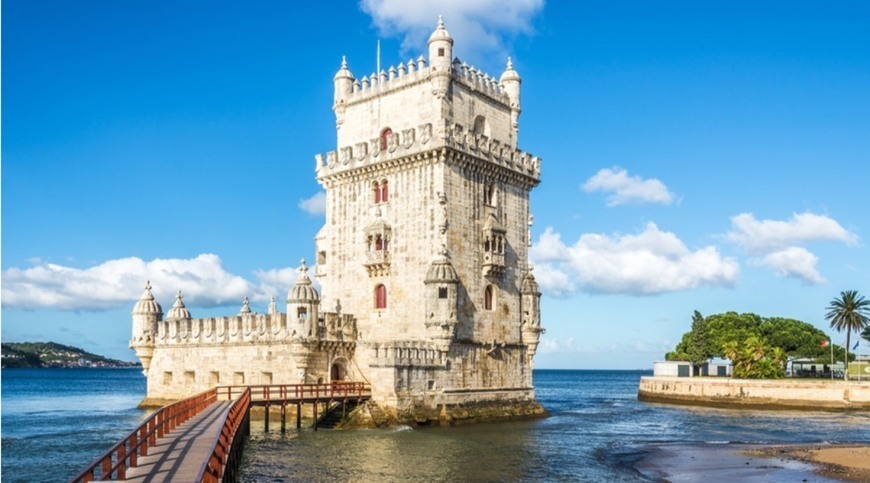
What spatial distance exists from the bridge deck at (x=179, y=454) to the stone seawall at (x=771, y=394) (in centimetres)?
5137

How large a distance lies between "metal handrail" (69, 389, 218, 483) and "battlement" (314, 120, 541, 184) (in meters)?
17.5

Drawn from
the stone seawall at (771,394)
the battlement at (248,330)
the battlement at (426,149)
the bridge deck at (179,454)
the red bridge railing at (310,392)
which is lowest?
the stone seawall at (771,394)

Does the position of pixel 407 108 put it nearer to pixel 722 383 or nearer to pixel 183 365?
pixel 183 365

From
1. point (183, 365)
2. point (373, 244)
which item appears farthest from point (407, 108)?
point (183, 365)

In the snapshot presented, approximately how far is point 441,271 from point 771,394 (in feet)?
120

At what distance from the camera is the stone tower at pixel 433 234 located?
155 ft

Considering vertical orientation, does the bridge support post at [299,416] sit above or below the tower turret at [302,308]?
below

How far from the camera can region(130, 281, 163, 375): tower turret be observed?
5988cm

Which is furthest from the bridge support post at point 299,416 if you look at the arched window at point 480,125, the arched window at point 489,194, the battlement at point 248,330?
the arched window at point 480,125

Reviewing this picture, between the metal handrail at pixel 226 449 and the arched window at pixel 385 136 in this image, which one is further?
the arched window at pixel 385 136

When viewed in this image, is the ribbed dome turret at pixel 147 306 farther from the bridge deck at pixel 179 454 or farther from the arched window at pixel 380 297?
the bridge deck at pixel 179 454

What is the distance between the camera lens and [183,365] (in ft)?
188

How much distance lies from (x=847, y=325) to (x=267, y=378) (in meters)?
60.6

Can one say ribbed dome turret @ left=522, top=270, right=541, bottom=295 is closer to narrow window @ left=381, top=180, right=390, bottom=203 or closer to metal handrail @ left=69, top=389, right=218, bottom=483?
narrow window @ left=381, top=180, right=390, bottom=203
